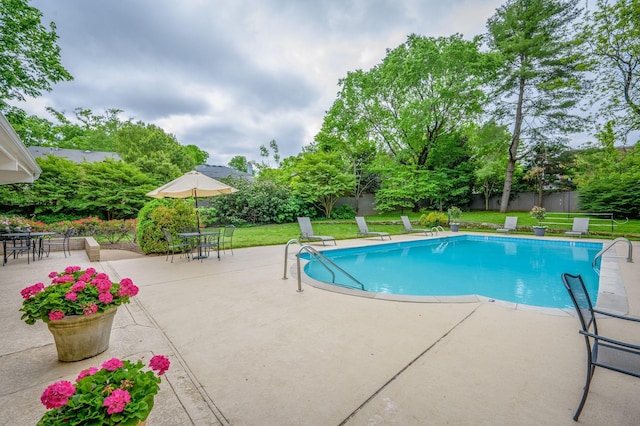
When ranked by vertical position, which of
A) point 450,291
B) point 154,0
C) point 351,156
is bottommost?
point 450,291

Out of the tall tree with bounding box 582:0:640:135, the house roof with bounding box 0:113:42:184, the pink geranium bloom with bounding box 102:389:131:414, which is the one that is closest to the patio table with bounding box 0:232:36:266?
the house roof with bounding box 0:113:42:184

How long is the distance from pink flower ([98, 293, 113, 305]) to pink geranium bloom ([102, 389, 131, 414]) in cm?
146

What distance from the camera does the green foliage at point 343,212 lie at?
1890cm

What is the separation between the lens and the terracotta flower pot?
2.17 metres

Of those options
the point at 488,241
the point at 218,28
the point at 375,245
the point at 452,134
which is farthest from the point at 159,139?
the point at 488,241

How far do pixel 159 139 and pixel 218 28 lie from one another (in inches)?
719

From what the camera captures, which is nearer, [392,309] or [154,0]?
[392,309]

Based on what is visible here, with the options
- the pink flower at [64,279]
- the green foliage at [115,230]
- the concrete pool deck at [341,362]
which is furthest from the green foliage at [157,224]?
the pink flower at [64,279]

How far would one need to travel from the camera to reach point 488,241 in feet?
37.3

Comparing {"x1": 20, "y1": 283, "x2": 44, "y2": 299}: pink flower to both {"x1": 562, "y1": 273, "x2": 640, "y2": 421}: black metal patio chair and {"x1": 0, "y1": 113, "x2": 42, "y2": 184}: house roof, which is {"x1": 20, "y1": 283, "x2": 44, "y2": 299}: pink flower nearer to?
{"x1": 0, "y1": 113, "x2": 42, "y2": 184}: house roof

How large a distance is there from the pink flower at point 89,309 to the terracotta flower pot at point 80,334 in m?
0.03

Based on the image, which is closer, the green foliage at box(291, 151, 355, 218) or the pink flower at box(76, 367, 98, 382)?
the pink flower at box(76, 367, 98, 382)

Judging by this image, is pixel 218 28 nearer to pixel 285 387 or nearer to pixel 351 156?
pixel 285 387

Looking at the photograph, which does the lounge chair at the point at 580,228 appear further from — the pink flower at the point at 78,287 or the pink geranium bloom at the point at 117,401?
the pink flower at the point at 78,287
